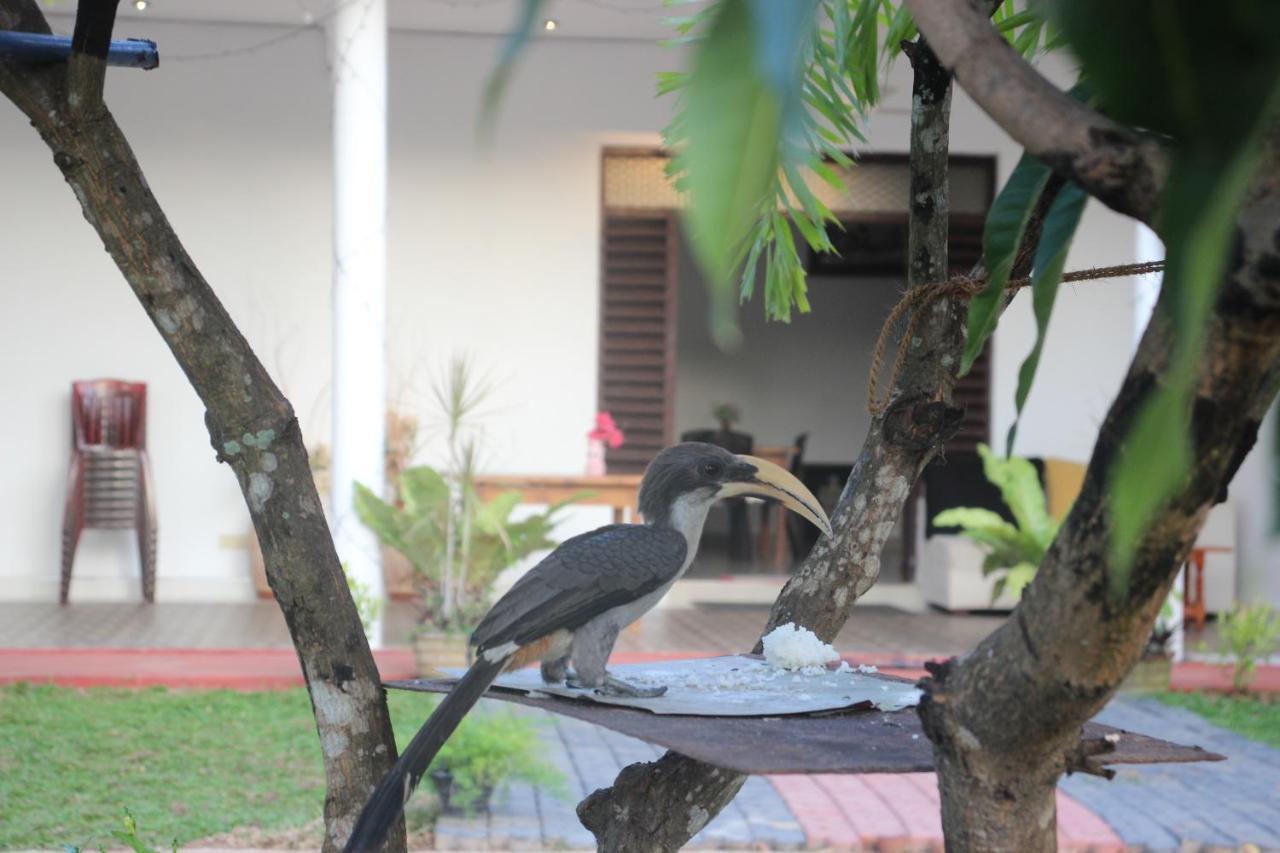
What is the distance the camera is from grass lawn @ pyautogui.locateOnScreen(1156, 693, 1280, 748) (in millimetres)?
6000

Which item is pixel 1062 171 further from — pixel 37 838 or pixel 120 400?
pixel 120 400

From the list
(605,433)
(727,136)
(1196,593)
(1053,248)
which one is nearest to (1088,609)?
(1053,248)

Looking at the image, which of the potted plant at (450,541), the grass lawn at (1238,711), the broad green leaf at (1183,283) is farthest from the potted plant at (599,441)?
the broad green leaf at (1183,283)

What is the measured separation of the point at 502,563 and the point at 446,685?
4888 millimetres

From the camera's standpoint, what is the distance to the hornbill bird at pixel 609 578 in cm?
174

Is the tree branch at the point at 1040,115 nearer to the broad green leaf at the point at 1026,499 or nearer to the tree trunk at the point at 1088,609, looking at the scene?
the tree trunk at the point at 1088,609

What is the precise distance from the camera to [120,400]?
8672 millimetres

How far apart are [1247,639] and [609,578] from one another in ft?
18.8

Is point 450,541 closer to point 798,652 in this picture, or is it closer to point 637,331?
point 637,331

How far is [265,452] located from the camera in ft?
6.48

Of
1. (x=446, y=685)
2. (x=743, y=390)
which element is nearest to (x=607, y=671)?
(x=446, y=685)

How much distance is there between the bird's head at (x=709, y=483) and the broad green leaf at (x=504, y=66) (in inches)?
51.4

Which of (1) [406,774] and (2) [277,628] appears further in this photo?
(2) [277,628]

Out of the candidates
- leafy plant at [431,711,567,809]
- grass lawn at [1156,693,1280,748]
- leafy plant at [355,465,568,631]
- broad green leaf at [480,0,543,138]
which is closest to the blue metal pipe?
broad green leaf at [480,0,543,138]
